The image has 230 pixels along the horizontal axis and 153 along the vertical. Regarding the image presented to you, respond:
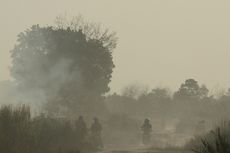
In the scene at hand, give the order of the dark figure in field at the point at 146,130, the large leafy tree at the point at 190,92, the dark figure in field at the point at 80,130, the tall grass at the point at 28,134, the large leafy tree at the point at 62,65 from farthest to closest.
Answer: the large leafy tree at the point at 190,92 < the large leafy tree at the point at 62,65 < the dark figure in field at the point at 146,130 < the dark figure in field at the point at 80,130 < the tall grass at the point at 28,134

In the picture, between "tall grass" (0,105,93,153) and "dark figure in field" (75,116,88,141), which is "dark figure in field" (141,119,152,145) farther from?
"tall grass" (0,105,93,153)

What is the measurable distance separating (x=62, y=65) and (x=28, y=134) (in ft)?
104

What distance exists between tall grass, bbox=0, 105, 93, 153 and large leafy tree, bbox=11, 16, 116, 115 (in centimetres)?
2422

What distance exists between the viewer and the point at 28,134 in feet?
72.6

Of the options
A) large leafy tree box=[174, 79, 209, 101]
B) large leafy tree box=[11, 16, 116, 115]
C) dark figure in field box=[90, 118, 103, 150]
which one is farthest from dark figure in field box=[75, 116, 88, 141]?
large leafy tree box=[174, 79, 209, 101]

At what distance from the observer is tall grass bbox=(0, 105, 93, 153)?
66.8 feet

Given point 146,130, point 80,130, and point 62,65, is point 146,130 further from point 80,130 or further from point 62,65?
point 62,65

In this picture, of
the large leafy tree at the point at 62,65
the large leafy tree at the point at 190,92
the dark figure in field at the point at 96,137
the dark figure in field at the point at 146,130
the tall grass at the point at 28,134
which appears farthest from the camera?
the large leafy tree at the point at 190,92

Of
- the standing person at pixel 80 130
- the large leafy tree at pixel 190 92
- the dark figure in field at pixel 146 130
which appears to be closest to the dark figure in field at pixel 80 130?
the standing person at pixel 80 130

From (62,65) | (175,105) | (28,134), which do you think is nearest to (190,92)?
(175,105)

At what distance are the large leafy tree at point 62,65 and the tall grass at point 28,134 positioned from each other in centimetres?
2422

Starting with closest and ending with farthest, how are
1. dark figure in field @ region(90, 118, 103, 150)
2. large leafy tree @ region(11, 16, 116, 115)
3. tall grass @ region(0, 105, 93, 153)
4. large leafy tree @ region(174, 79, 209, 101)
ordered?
tall grass @ region(0, 105, 93, 153) → dark figure in field @ region(90, 118, 103, 150) → large leafy tree @ region(11, 16, 116, 115) → large leafy tree @ region(174, 79, 209, 101)

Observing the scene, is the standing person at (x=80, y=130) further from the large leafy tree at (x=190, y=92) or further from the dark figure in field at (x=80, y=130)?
the large leafy tree at (x=190, y=92)

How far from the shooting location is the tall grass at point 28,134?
2038cm
